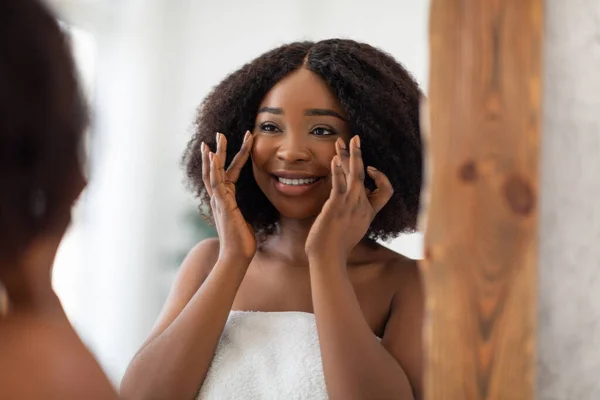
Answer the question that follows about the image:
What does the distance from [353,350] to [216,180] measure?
24 centimetres

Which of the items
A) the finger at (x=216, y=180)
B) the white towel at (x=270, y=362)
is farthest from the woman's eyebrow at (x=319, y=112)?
the white towel at (x=270, y=362)

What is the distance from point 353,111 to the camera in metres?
0.83

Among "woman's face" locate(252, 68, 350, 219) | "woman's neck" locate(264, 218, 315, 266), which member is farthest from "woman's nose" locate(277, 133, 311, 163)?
"woman's neck" locate(264, 218, 315, 266)

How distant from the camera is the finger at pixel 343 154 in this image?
2.53 feet

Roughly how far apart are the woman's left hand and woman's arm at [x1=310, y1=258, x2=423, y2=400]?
16 mm

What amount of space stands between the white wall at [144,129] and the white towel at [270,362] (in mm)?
1133

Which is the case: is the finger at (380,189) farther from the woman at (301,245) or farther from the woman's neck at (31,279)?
the woman's neck at (31,279)

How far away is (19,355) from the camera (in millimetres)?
504

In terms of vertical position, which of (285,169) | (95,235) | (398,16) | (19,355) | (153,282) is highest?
(398,16)

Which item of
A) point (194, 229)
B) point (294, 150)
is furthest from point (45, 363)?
point (194, 229)

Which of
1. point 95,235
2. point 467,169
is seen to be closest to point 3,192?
point 467,169

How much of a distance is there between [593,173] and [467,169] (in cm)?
11

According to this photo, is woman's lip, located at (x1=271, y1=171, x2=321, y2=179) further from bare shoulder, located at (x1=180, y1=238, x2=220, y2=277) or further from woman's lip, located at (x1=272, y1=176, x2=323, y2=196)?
bare shoulder, located at (x1=180, y1=238, x2=220, y2=277)

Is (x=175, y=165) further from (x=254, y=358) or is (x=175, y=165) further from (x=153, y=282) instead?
(x=254, y=358)
